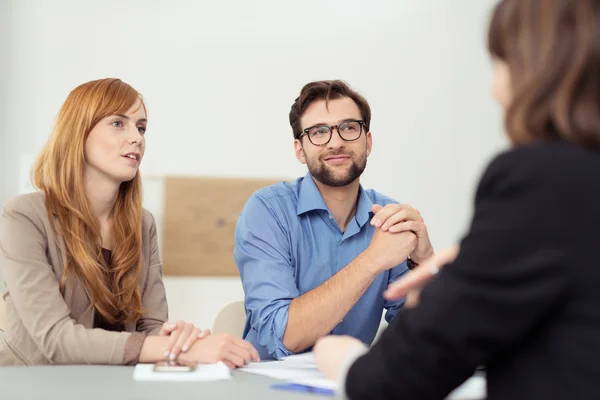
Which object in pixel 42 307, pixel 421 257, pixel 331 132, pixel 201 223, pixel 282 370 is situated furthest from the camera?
pixel 201 223

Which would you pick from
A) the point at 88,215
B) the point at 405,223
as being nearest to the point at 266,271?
the point at 405,223

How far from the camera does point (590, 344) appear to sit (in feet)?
2.20

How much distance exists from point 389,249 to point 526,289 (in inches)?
53.1

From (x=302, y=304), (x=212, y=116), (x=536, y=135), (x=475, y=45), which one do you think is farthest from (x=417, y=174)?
(x=536, y=135)

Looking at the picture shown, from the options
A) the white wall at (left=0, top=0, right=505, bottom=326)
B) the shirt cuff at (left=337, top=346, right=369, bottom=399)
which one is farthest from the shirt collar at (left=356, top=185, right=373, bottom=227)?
the shirt cuff at (left=337, top=346, right=369, bottom=399)

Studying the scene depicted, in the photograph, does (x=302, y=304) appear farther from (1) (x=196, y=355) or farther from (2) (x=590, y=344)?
(2) (x=590, y=344)

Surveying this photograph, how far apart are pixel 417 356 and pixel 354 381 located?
10cm

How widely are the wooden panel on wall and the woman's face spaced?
1250mm

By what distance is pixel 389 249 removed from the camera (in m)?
2.02

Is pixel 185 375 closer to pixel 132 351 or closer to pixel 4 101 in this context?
pixel 132 351

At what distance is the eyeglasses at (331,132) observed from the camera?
92.4 inches

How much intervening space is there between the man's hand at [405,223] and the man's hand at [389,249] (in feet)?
0.06

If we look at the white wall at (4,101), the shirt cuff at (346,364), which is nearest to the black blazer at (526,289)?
the shirt cuff at (346,364)

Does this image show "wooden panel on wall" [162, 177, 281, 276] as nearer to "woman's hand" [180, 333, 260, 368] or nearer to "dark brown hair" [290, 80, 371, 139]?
"dark brown hair" [290, 80, 371, 139]
